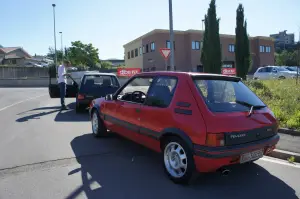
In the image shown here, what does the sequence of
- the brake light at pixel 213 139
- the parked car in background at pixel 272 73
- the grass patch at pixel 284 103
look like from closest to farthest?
the brake light at pixel 213 139 < the grass patch at pixel 284 103 < the parked car in background at pixel 272 73

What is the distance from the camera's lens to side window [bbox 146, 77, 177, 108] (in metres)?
3.95

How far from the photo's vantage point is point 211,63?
2298cm

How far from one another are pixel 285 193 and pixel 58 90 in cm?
935

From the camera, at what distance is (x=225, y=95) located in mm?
3914

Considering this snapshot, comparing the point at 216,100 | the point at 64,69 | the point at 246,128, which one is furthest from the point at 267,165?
the point at 64,69

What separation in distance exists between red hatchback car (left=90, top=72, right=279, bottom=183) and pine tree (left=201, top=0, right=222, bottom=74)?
62.6ft

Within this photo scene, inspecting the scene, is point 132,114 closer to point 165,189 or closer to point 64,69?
point 165,189

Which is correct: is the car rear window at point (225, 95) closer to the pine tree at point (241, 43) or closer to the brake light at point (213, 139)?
the brake light at point (213, 139)

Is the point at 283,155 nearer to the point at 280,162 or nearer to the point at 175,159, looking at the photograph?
the point at 280,162

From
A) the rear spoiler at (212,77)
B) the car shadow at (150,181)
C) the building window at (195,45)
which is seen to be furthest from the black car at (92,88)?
the building window at (195,45)

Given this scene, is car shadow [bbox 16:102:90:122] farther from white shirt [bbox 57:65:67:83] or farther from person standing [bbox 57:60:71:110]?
white shirt [bbox 57:65:67:83]

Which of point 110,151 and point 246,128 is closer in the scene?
point 246,128

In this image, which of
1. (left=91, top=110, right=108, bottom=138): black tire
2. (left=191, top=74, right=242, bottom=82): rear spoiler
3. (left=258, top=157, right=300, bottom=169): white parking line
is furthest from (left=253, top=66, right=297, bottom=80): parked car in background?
(left=191, top=74, right=242, bottom=82): rear spoiler

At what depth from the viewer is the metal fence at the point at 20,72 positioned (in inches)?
1369
